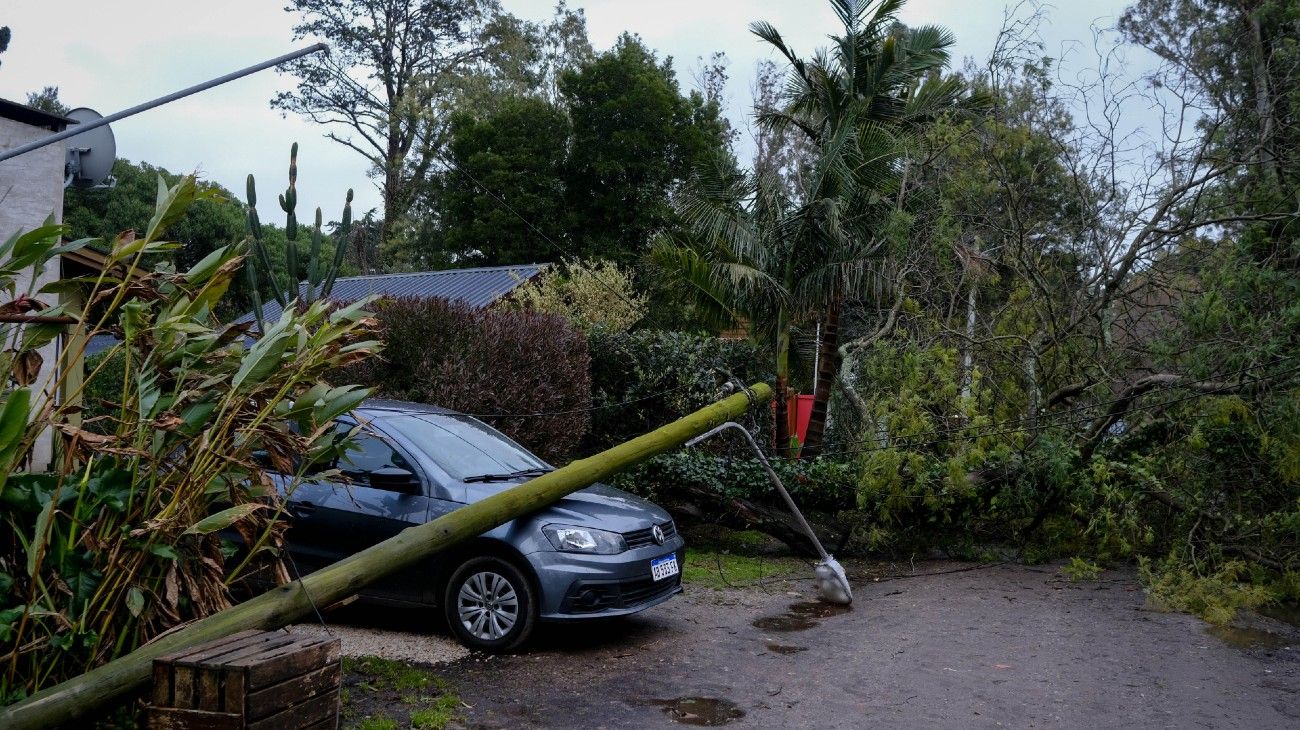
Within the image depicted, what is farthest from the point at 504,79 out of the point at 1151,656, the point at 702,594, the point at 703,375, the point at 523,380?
the point at 1151,656

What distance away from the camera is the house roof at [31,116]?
1069cm

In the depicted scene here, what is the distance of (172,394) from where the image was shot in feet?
16.4

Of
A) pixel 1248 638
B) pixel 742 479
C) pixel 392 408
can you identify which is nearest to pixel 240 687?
pixel 392 408

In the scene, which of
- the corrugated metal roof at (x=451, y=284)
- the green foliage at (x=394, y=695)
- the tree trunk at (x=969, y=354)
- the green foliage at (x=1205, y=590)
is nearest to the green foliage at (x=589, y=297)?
the corrugated metal roof at (x=451, y=284)

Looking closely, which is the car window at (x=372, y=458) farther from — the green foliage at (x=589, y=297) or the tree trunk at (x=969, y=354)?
the green foliage at (x=589, y=297)

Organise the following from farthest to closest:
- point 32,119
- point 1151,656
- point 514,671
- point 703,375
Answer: point 703,375 → point 32,119 → point 1151,656 → point 514,671

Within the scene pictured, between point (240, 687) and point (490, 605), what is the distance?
114 inches

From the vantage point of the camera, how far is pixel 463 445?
7789 millimetres

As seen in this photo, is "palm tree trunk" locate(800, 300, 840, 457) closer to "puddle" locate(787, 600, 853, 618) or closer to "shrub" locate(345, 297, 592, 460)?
"shrub" locate(345, 297, 592, 460)

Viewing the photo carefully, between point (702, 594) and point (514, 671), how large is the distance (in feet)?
10.8

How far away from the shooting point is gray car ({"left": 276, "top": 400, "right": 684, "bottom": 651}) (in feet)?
22.1

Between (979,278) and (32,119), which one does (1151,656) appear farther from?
(32,119)

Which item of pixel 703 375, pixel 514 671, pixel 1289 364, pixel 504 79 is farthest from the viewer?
pixel 504 79

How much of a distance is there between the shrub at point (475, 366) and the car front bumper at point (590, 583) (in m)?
4.98
